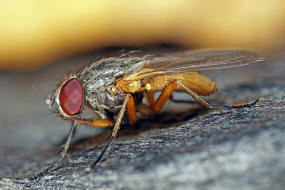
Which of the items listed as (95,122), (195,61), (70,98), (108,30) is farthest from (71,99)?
(108,30)

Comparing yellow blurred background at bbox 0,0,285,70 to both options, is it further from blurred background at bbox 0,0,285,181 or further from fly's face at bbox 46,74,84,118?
fly's face at bbox 46,74,84,118

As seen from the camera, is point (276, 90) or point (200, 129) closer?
point (200, 129)

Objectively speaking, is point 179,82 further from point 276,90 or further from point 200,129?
point 276,90

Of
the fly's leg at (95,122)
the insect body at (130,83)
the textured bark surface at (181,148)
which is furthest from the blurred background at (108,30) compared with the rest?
the fly's leg at (95,122)

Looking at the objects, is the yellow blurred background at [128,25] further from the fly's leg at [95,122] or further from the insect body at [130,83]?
the fly's leg at [95,122]

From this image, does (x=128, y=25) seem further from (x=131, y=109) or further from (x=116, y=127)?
(x=116, y=127)

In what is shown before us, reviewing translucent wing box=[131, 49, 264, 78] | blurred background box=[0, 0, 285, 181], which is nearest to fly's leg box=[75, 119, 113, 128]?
translucent wing box=[131, 49, 264, 78]

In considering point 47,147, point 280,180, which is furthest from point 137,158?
point 47,147
